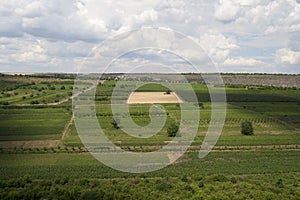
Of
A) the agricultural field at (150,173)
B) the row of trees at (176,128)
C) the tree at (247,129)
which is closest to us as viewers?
the agricultural field at (150,173)

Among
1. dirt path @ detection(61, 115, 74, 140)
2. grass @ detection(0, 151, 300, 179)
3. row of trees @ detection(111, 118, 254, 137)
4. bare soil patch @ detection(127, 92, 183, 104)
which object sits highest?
bare soil patch @ detection(127, 92, 183, 104)

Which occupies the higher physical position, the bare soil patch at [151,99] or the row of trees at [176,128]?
the bare soil patch at [151,99]

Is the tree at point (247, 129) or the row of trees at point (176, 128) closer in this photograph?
the row of trees at point (176, 128)

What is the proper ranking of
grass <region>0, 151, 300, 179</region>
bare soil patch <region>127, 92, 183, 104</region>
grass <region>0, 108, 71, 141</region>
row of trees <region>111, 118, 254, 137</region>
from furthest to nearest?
bare soil patch <region>127, 92, 183, 104</region>
grass <region>0, 108, 71, 141</region>
row of trees <region>111, 118, 254, 137</region>
grass <region>0, 151, 300, 179</region>

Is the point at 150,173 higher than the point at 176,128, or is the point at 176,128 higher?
the point at 176,128

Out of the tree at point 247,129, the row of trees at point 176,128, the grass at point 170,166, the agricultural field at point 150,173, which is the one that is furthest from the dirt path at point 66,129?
the tree at point 247,129

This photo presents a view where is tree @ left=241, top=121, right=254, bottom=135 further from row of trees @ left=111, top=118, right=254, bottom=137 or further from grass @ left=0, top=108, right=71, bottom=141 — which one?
grass @ left=0, top=108, right=71, bottom=141

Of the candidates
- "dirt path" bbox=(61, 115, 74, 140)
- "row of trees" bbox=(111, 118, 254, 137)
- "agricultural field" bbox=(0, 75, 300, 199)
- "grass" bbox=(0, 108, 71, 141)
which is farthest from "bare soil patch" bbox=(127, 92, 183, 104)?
"row of trees" bbox=(111, 118, 254, 137)

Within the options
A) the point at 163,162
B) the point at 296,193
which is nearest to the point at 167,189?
the point at 163,162

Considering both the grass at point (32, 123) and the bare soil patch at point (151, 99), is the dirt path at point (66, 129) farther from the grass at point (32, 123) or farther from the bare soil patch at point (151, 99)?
the bare soil patch at point (151, 99)

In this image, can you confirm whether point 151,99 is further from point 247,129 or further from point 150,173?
point 150,173

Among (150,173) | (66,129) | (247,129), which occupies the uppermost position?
(247,129)

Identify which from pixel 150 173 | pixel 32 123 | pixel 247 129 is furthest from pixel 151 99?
pixel 150 173

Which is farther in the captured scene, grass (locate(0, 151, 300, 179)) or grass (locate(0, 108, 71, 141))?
grass (locate(0, 108, 71, 141))
